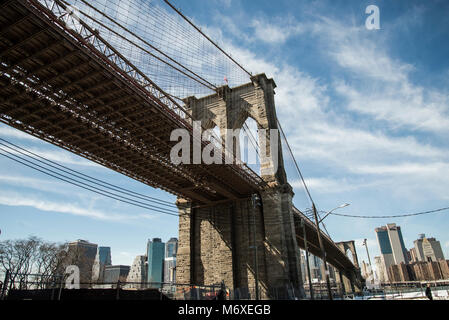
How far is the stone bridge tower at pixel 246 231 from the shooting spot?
2978 cm

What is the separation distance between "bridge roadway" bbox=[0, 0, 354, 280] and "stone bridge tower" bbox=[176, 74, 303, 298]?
221 inches

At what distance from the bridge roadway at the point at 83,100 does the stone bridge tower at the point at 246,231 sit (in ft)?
18.4

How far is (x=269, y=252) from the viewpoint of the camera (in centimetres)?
3042

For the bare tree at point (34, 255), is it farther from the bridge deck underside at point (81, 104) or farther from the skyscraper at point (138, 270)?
the skyscraper at point (138, 270)

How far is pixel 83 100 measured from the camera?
60.3 ft

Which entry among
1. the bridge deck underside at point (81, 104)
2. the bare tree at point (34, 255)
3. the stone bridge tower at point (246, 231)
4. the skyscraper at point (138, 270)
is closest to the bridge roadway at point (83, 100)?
the bridge deck underside at point (81, 104)

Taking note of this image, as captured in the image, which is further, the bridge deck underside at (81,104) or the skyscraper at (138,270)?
the skyscraper at (138,270)

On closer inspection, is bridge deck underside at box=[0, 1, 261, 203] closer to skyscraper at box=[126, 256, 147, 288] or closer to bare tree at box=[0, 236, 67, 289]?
bare tree at box=[0, 236, 67, 289]

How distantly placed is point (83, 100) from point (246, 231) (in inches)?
853

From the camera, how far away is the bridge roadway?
13.4 metres

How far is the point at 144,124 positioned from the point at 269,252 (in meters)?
18.4

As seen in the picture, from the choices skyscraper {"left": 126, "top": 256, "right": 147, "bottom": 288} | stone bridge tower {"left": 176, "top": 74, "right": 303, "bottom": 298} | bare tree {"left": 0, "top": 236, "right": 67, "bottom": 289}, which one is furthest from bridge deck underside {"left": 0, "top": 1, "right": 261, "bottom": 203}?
skyscraper {"left": 126, "top": 256, "right": 147, "bottom": 288}

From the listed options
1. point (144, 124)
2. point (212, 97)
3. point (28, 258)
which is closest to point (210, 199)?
point (212, 97)

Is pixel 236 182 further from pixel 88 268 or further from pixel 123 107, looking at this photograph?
pixel 88 268
